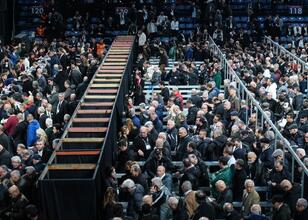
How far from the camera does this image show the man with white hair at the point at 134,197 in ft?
38.3

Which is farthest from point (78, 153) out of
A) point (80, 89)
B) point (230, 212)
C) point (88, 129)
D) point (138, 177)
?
point (80, 89)

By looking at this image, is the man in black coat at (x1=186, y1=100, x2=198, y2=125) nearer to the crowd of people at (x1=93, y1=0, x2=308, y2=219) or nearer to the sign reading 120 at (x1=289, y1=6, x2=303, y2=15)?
the crowd of people at (x1=93, y1=0, x2=308, y2=219)

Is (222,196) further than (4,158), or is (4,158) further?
(4,158)

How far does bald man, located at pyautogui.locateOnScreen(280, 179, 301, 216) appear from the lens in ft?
38.0

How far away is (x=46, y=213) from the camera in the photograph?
442 inches

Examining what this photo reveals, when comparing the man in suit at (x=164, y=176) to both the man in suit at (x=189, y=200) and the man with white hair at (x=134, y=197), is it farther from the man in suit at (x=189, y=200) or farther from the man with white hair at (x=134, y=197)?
the man in suit at (x=189, y=200)

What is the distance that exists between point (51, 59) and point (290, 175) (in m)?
13.4

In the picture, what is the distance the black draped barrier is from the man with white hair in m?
0.50

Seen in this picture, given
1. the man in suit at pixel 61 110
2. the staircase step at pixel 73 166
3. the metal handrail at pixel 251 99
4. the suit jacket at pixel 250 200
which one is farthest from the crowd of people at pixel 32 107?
the metal handrail at pixel 251 99

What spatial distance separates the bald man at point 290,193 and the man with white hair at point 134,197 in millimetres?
2367

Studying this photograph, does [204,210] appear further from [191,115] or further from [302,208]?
[191,115]

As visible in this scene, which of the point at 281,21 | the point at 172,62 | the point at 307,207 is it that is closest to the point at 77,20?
the point at 172,62

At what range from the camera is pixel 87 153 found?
13195 mm

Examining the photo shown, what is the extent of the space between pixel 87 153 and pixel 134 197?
1840 mm
